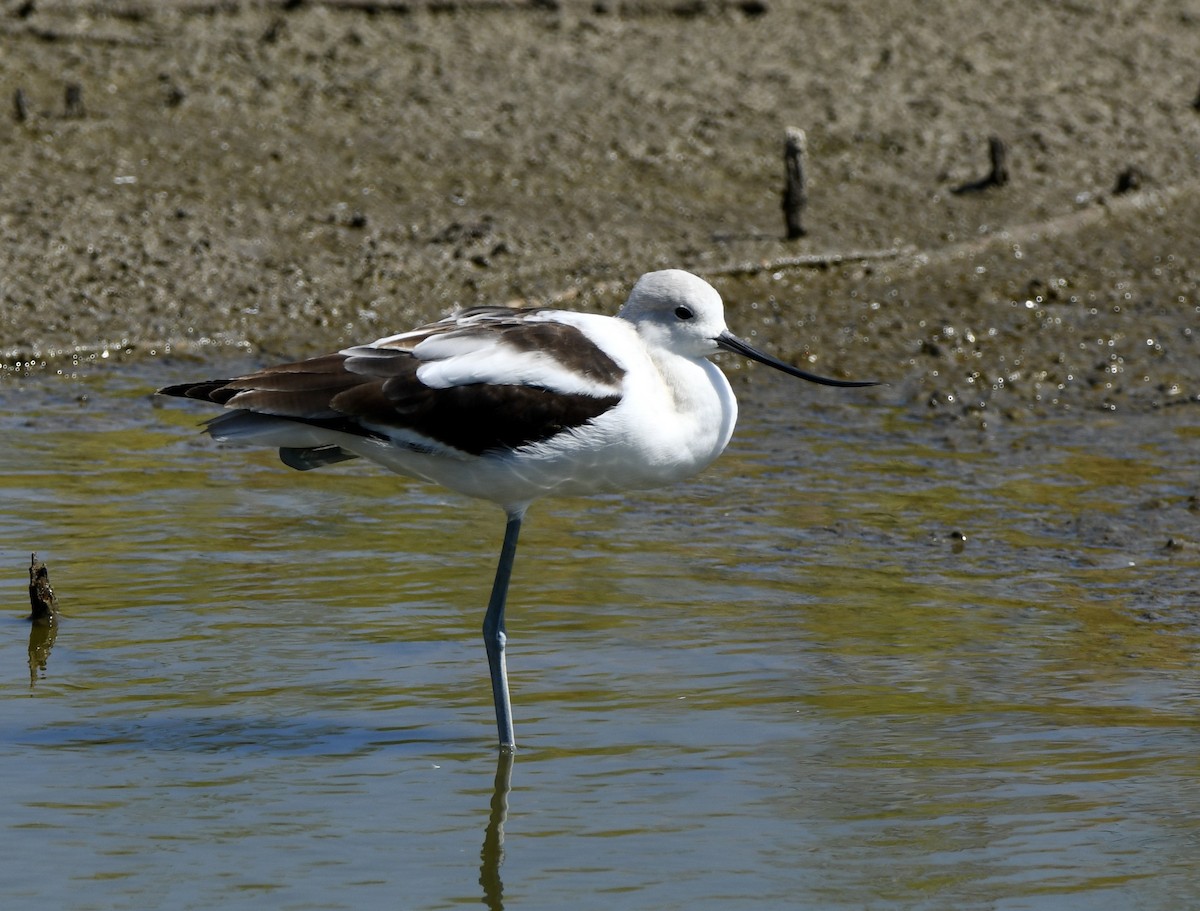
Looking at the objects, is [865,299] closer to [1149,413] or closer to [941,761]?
[1149,413]

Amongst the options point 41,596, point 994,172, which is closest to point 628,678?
point 41,596

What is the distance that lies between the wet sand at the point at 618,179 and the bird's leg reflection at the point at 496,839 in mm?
3520

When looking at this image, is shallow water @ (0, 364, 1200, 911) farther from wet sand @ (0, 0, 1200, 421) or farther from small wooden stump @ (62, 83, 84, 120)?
small wooden stump @ (62, 83, 84, 120)

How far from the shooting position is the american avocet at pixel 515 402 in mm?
4648

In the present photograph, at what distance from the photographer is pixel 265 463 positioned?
6.96m

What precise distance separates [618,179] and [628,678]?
15.8 feet

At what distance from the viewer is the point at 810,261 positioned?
875 cm

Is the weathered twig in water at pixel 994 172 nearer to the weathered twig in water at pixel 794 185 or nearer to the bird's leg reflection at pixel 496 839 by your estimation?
the weathered twig in water at pixel 794 185

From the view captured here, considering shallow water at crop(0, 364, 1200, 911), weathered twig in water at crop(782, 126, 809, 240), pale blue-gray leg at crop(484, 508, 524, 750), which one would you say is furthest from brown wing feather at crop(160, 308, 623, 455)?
weathered twig in water at crop(782, 126, 809, 240)

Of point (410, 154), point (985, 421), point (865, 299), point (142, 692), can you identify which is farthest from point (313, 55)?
point (142, 692)

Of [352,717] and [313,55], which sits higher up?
[313,55]

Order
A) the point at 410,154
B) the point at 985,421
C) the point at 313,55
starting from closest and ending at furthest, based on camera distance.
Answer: the point at 985,421
the point at 410,154
the point at 313,55

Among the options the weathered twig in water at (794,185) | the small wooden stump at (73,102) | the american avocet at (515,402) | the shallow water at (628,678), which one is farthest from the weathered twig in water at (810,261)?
the american avocet at (515,402)

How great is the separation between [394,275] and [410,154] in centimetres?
117
